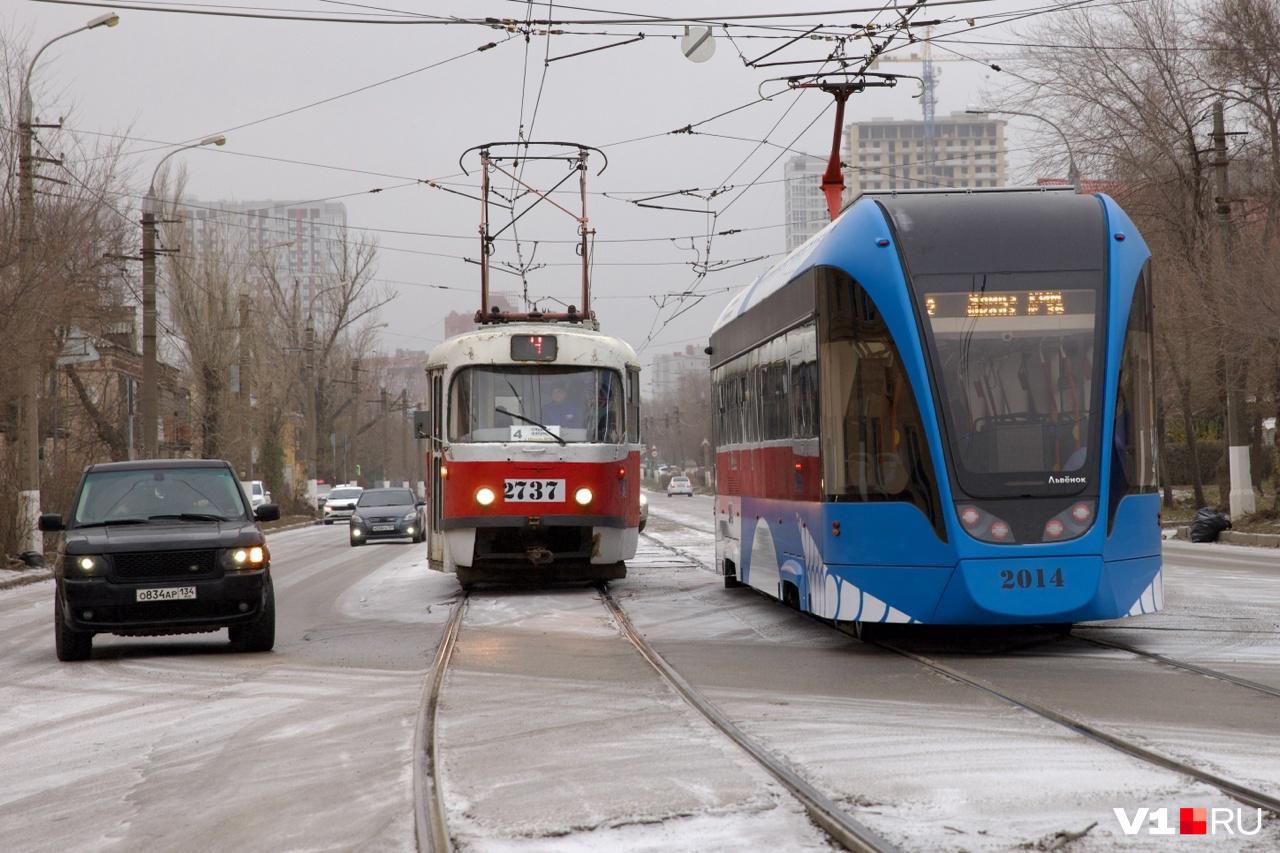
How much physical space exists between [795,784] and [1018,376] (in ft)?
17.2

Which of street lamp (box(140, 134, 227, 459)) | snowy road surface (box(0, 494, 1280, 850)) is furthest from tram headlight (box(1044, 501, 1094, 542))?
street lamp (box(140, 134, 227, 459))

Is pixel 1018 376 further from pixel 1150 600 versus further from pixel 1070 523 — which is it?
pixel 1150 600

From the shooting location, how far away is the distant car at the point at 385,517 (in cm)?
3978

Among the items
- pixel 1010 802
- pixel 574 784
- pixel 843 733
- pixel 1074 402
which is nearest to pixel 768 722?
pixel 843 733

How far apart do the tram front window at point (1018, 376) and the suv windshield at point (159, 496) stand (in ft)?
21.5

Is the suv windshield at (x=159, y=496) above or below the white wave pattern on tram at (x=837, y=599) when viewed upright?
above

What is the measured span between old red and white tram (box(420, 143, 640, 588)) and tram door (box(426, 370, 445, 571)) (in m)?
0.01

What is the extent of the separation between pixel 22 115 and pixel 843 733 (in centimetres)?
2561

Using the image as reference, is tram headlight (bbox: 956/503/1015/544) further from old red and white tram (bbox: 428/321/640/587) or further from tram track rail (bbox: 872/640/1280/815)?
old red and white tram (bbox: 428/321/640/587)

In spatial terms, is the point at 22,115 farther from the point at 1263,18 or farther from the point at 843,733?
the point at 843,733

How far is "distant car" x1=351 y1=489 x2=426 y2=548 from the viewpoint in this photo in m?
39.8

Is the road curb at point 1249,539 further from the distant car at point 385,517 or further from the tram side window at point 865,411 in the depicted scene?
the tram side window at point 865,411

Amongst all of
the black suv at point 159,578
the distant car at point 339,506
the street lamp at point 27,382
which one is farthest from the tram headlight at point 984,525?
the distant car at point 339,506

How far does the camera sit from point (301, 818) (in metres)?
6.93
